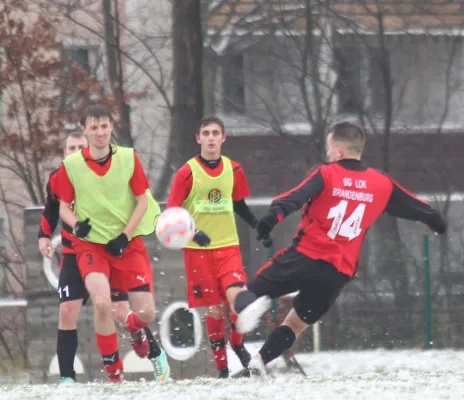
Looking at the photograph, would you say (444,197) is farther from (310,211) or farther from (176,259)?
(310,211)

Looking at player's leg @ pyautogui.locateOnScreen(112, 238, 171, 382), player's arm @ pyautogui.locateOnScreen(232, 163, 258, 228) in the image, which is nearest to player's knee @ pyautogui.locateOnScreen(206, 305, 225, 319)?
player's arm @ pyautogui.locateOnScreen(232, 163, 258, 228)

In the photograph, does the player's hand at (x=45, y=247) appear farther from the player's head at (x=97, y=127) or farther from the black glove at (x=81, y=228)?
the player's head at (x=97, y=127)

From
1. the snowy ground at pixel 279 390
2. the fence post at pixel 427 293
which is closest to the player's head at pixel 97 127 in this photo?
the snowy ground at pixel 279 390

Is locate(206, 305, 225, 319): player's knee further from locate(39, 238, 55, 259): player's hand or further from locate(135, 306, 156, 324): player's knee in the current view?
locate(39, 238, 55, 259): player's hand

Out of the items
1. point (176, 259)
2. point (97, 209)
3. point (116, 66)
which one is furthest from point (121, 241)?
point (116, 66)

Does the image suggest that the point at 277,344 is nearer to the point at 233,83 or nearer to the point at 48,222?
the point at 48,222

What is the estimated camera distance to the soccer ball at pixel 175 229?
893cm

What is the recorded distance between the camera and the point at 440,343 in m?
13.4

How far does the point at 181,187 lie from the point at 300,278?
145cm

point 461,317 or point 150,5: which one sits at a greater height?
point 150,5

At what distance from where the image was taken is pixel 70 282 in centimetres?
902

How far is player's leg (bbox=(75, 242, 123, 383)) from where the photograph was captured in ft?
28.7

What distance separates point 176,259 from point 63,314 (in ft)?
8.62

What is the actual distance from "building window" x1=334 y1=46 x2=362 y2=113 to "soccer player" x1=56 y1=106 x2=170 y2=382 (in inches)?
311
